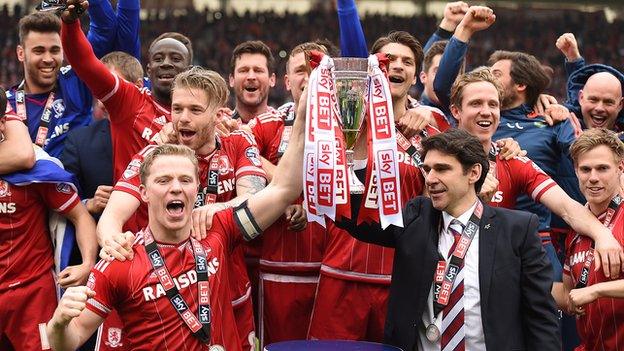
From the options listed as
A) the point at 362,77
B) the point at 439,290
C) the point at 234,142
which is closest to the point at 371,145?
the point at 362,77

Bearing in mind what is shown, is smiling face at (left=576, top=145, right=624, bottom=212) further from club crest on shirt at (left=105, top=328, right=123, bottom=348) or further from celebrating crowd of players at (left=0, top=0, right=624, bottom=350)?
club crest on shirt at (left=105, top=328, right=123, bottom=348)

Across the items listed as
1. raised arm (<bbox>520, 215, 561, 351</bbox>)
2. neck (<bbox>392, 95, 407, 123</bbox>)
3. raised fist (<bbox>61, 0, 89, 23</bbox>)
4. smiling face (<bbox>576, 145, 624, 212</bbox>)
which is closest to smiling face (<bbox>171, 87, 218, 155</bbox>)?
raised fist (<bbox>61, 0, 89, 23</bbox>)

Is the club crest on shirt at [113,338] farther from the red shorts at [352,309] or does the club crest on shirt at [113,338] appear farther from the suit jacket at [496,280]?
the suit jacket at [496,280]

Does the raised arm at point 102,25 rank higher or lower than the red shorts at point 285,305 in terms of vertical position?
higher

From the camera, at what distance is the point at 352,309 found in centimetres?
549

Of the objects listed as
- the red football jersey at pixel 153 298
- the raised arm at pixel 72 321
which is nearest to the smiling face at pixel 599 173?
the red football jersey at pixel 153 298

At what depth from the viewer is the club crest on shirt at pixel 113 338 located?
16.9 feet

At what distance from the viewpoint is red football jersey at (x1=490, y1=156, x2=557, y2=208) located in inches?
215

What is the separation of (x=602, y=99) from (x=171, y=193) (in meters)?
2.81

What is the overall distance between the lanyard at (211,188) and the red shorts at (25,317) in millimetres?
1051

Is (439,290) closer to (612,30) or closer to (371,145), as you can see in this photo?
(371,145)

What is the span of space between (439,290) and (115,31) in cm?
297

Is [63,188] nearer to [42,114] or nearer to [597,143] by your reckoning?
[42,114]

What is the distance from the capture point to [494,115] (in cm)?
546
